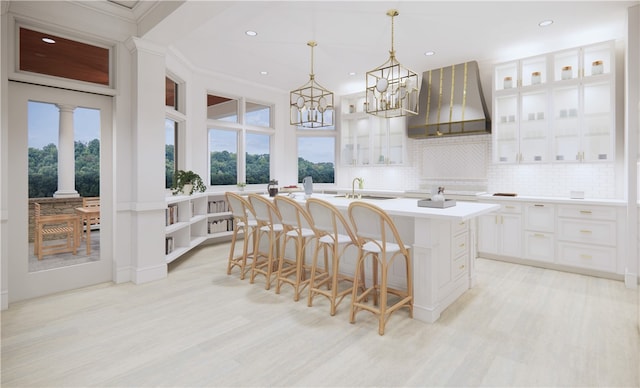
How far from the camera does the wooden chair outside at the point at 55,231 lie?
3.43 metres

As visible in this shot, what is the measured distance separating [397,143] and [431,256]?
4.21 m

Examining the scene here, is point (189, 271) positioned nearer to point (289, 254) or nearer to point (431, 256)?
point (289, 254)

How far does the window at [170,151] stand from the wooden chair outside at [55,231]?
5.16 feet

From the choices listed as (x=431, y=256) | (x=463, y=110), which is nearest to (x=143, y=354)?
(x=431, y=256)

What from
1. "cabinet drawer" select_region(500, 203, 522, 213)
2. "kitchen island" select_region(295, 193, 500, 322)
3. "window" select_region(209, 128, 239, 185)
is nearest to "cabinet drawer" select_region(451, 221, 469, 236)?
"kitchen island" select_region(295, 193, 500, 322)

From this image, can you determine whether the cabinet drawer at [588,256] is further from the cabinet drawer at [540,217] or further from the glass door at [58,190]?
the glass door at [58,190]

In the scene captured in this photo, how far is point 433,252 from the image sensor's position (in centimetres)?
273

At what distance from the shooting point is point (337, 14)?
387 centimetres

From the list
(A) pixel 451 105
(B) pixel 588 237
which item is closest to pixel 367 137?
(A) pixel 451 105

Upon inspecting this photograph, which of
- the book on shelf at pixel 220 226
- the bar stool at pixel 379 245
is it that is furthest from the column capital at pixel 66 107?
the bar stool at pixel 379 245

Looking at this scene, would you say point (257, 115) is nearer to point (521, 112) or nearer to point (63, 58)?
point (63, 58)

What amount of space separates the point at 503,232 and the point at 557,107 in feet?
6.36

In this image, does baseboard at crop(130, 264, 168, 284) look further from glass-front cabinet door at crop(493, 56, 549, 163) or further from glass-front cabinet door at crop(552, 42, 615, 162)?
glass-front cabinet door at crop(552, 42, 615, 162)

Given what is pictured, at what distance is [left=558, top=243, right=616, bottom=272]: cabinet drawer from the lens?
4048 mm
